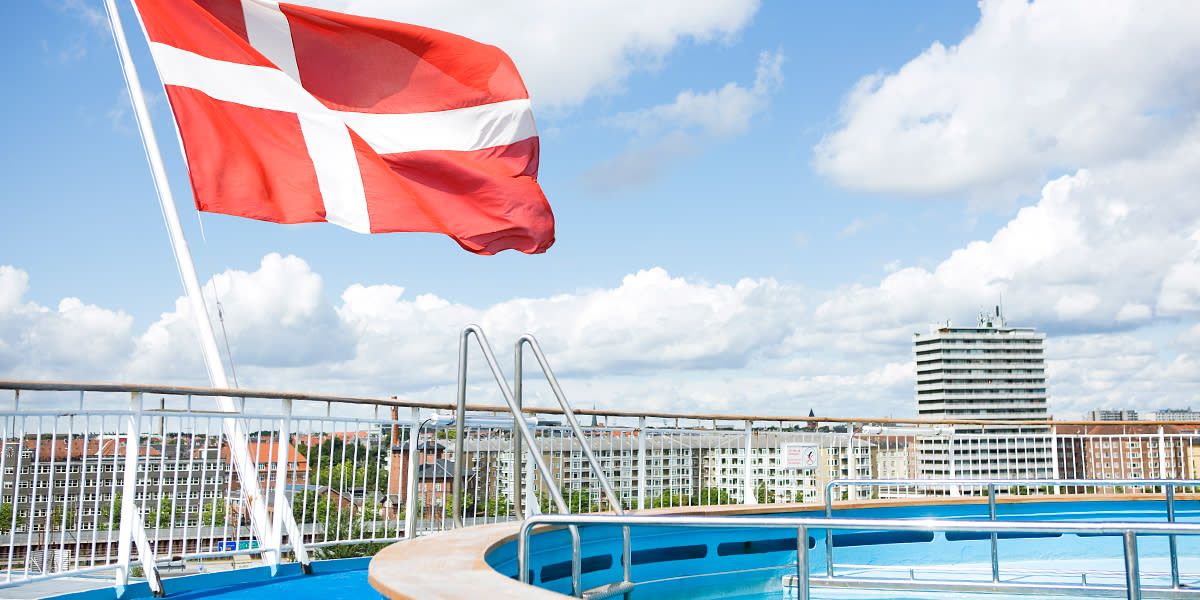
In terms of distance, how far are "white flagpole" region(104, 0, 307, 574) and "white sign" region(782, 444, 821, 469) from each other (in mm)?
5213

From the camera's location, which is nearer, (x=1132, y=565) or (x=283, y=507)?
(x=1132, y=565)

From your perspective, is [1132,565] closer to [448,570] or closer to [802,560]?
[802,560]

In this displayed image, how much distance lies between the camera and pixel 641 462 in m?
8.80

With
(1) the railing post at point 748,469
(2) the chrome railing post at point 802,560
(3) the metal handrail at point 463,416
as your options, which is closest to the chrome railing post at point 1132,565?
(2) the chrome railing post at point 802,560

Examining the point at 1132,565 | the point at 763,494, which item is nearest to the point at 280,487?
the point at 1132,565

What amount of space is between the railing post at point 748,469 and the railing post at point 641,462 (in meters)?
1.50

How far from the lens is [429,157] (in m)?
7.84

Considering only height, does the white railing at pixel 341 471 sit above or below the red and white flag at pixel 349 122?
below

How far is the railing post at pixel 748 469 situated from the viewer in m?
9.82

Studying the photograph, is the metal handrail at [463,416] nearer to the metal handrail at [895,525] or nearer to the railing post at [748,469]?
the metal handrail at [895,525]

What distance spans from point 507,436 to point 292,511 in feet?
9.06

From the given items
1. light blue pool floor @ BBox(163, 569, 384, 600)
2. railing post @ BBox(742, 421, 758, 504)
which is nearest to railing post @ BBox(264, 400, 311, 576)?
light blue pool floor @ BBox(163, 569, 384, 600)

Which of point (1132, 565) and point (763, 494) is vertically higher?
point (1132, 565)

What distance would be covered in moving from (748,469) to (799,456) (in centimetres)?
59
